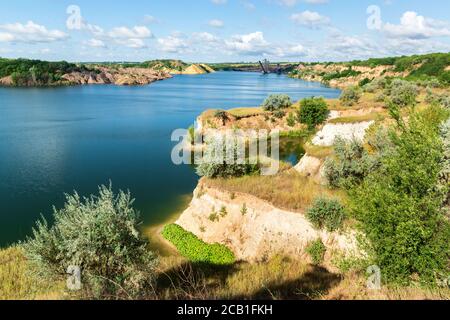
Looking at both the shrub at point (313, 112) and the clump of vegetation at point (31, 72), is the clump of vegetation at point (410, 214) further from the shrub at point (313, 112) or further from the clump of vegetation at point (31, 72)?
the clump of vegetation at point (31, 72)

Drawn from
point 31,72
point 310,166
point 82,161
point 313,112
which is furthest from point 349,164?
point 31,72

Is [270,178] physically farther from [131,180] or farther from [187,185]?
[131,180]

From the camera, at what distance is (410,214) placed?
422 inches

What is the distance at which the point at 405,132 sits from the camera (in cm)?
1216

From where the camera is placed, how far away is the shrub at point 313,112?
63.5m

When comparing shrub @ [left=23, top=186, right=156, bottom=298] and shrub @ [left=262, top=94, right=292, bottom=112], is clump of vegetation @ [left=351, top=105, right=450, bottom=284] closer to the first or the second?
shrub @ [left=23, top=186, right=156, bottom=298]

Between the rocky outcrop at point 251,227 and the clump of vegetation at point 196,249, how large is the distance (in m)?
0.41

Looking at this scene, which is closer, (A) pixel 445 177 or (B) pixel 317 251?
(A) pixel 445 177

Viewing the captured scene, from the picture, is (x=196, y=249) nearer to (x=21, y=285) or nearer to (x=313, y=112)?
(x=21, y=285)

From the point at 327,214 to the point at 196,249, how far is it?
9052 mm

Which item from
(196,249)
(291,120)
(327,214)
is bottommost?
(196,249)

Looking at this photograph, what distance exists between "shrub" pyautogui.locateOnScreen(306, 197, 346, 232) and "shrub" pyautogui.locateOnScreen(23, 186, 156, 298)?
33.0ft

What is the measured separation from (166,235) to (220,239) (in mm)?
4586
